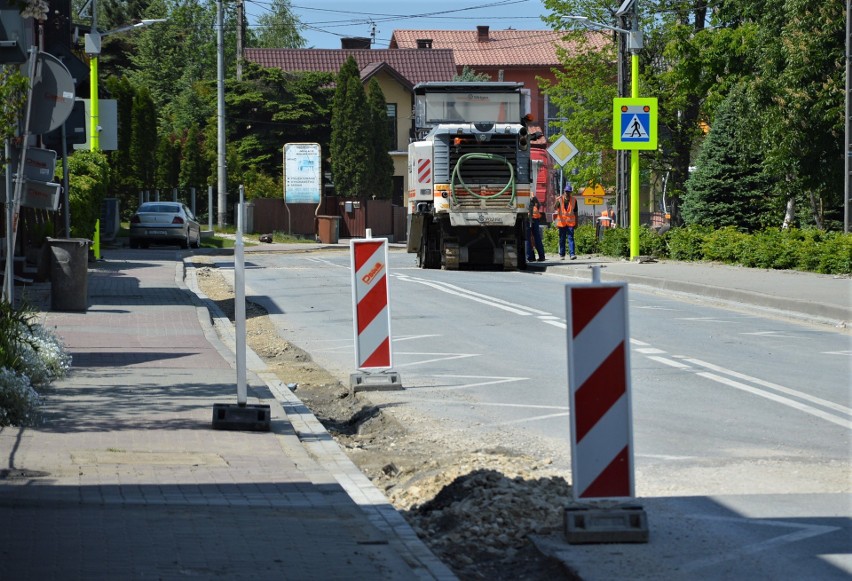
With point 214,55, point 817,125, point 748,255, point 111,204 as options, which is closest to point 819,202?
point 817,125

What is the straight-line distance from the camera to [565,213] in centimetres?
3172

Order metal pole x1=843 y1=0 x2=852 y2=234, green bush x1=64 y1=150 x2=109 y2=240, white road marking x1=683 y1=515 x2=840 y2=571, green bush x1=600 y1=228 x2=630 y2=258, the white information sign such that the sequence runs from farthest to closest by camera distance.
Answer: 1. the white information sign
2. green bush x1=600 y1=228 x2=630 y2=258
3. metal pole x1=843 y1=0 x2=852 y2=234
4. green bush x1=64 y1=150 x2=109 y2=240
5. white road marking x1=683 y1=515 x2=840 y2=571

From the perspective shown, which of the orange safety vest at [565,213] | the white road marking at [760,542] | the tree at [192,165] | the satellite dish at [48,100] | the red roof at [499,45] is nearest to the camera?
the white road marking at [760,542]

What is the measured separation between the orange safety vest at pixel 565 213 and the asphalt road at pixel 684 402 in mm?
10637

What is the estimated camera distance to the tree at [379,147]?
225 ft

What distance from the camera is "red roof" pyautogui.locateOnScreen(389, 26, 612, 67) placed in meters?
92.6

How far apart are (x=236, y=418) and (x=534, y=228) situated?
861 inches

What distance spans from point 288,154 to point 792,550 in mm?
Answer: 49829

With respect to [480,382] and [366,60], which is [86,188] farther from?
[366,60]

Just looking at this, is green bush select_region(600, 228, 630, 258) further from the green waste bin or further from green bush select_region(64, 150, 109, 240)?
the green waste bin

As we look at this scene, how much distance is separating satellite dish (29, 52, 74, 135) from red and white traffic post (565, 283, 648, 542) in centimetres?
733

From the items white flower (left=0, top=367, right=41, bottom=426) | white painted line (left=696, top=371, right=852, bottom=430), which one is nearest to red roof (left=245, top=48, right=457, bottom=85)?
white painted line (left=696, top=371, right=852, bottom=430)

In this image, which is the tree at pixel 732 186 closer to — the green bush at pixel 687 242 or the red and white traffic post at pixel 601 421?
the green bush at pixel 687 242

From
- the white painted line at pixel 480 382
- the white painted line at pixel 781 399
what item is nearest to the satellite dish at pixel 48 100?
the white painted line at pixel 480 382
